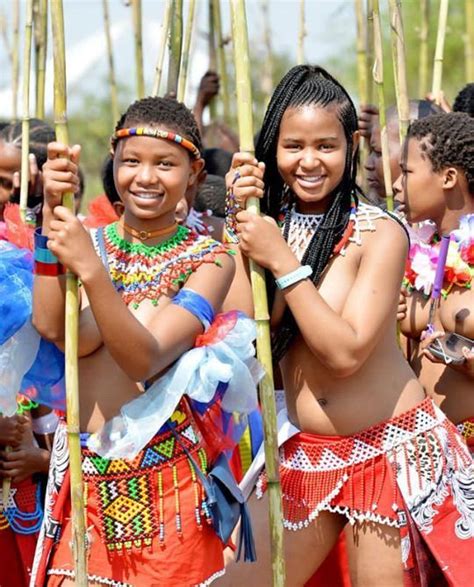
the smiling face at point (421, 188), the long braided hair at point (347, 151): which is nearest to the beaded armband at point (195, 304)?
the long braided hair at point (347, 151)

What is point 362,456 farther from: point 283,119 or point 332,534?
point 283,119

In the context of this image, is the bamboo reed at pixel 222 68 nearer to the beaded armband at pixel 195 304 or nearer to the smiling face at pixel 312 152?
the smiling face at pixel 312 152

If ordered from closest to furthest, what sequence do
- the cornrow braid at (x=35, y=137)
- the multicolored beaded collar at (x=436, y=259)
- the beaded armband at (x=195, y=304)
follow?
the beaded armband at (x=195, y=304) → the multicolored beaded collar at (x=436, y=259) → the cornrow braid at (x=35, y=137)

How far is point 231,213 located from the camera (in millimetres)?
2816

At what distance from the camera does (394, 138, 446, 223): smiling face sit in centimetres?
338

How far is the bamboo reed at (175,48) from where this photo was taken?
12.7ft

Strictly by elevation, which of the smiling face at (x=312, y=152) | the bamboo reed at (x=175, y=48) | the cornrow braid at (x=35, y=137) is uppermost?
the bamboo reed at (x=175, y=48)

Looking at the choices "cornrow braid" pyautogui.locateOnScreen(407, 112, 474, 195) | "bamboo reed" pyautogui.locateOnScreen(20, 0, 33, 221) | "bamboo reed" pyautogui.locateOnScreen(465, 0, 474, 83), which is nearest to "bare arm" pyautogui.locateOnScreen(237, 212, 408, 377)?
"cornrow braid" pyautogui.locateOnScreen(407, 112, 474, 195)

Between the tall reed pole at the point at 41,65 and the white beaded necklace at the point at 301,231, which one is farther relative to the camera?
the tall reed pole at the point at 41,65

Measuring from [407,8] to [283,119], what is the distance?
1554cm

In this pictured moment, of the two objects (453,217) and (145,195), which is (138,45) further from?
(145,195)

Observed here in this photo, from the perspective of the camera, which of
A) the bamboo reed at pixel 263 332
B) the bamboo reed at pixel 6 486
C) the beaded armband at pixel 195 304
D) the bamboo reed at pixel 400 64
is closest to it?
the bamboo reed at pixel 263 332

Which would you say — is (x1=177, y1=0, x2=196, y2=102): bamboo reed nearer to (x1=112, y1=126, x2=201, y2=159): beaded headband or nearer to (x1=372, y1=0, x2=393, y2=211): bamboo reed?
(x1=372, y1=0, x2=393, y2=211): bamboo reed

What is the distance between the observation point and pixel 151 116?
9.16ft
